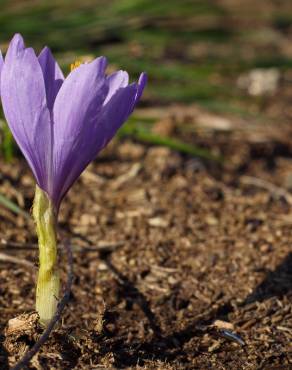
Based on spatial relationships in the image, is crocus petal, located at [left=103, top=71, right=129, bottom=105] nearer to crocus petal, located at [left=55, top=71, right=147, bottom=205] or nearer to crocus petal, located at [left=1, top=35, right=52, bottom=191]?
crocus petal, located at [left=55, top=71, right=147, bottom=205]

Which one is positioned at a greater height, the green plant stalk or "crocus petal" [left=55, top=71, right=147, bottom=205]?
"crocus petal" [left=55, top=71, right=147, bottom=205]

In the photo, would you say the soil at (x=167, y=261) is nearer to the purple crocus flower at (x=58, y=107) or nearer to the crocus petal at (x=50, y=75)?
the purple crocus flower at (x=58, y=107)

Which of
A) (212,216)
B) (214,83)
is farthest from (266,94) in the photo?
(212,216)

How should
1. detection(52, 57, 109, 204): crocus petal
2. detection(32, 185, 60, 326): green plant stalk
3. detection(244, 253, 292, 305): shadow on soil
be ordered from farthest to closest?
detection(244, 253, 292, 305): shadow on soil → detection(32, 185, 60, 326): green plant stalk → detection(52, 57, 109, 204): crocus petal

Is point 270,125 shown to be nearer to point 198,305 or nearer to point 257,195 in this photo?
point 257,195

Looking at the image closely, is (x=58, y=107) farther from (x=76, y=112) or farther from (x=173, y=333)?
(x=173, y=333)

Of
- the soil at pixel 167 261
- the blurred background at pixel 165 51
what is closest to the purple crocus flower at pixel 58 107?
the soil at pixel 167 261

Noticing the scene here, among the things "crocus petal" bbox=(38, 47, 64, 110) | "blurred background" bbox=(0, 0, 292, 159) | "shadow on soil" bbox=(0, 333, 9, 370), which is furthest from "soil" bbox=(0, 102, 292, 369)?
"crocus petal" bbox=(38, 47, 64, 110)
